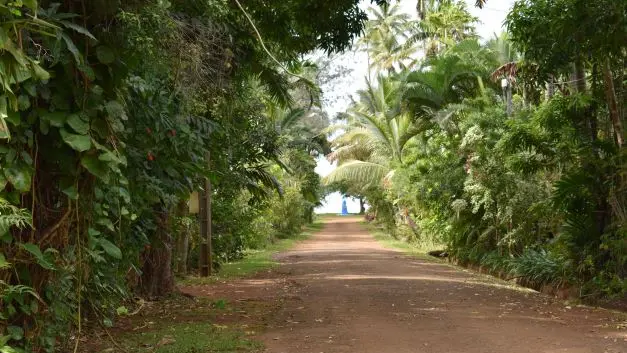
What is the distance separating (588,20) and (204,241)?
425 inches

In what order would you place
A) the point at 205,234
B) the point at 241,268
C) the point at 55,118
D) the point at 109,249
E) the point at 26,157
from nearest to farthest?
the point at 26,157 < the point at 55,118 < the point at 109,249 < the point at 205,234 < the point at 241,268

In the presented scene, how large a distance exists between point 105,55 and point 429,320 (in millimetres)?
6015

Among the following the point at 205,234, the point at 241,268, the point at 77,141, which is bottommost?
the point at 241,268

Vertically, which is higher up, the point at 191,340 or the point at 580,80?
the point at 580,80

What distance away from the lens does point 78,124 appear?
5.41 meters

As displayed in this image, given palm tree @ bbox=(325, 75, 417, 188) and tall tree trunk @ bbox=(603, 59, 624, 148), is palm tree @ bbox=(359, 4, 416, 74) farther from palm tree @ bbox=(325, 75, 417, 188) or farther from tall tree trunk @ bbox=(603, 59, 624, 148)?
tall tree trunk @ bbox=(603, 59, 624, 148)

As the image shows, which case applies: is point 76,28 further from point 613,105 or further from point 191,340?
point 613,105

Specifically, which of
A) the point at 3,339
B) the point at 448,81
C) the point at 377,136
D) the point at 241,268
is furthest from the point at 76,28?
the point at 377,136

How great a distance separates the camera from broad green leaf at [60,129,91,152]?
5.27 metres

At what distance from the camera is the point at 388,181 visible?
105 ft

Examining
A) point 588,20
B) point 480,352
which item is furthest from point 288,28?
point 480,352

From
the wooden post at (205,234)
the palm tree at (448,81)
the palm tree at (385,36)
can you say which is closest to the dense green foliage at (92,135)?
the wooden post at (205,234)

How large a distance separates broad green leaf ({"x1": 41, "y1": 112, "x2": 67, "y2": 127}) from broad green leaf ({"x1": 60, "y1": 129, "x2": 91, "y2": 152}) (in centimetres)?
7

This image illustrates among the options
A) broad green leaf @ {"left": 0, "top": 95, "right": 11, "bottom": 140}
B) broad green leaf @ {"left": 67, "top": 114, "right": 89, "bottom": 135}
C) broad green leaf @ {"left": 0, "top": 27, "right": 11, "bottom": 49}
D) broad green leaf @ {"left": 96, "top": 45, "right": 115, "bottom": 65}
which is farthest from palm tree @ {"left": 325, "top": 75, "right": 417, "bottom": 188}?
broad green leaf @ {"left": 0, "top": 27, "right": 11, "bottom": 49}
